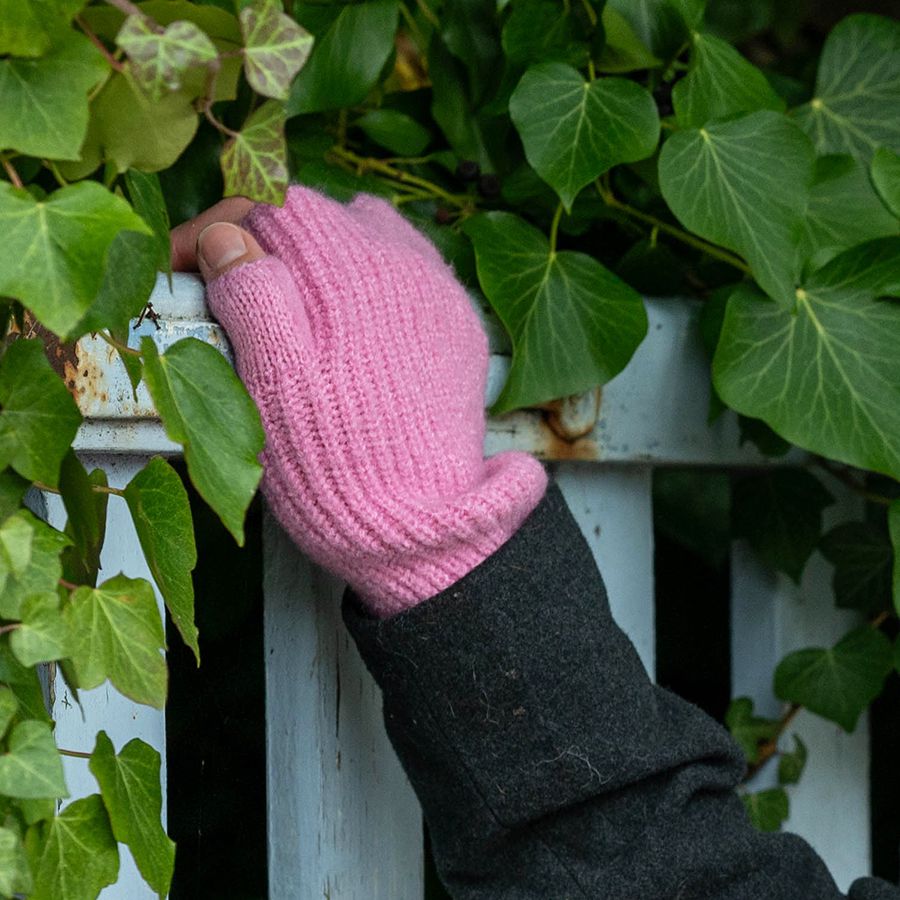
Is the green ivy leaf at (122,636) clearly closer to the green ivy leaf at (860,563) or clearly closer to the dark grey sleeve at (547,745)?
the dark grey sleeve at (547,745)

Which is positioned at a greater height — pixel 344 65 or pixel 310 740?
pixel 344 65

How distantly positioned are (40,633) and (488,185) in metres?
0.57

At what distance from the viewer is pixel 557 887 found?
0.75 metres

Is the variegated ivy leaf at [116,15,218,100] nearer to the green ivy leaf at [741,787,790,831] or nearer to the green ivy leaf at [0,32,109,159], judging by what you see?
the green ivy leaf at [0,32,109,159]

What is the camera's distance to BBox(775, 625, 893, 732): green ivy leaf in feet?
3.64

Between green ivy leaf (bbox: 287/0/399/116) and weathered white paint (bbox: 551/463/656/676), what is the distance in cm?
31

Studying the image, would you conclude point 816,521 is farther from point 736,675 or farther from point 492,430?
point 492,430

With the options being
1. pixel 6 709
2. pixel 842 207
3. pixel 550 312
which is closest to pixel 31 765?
pixel 6 709

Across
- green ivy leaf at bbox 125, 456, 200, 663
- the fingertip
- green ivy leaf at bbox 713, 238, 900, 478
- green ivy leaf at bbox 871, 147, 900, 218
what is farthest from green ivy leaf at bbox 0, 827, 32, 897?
green ivy leaf at bbox 871, 147, 900, 218

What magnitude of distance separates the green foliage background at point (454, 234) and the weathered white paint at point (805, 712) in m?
0.04

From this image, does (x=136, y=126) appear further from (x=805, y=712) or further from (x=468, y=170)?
(x=805, y=712)

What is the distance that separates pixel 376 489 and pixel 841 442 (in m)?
0.32

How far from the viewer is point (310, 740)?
80cm

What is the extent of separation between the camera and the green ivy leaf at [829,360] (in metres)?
0.84
